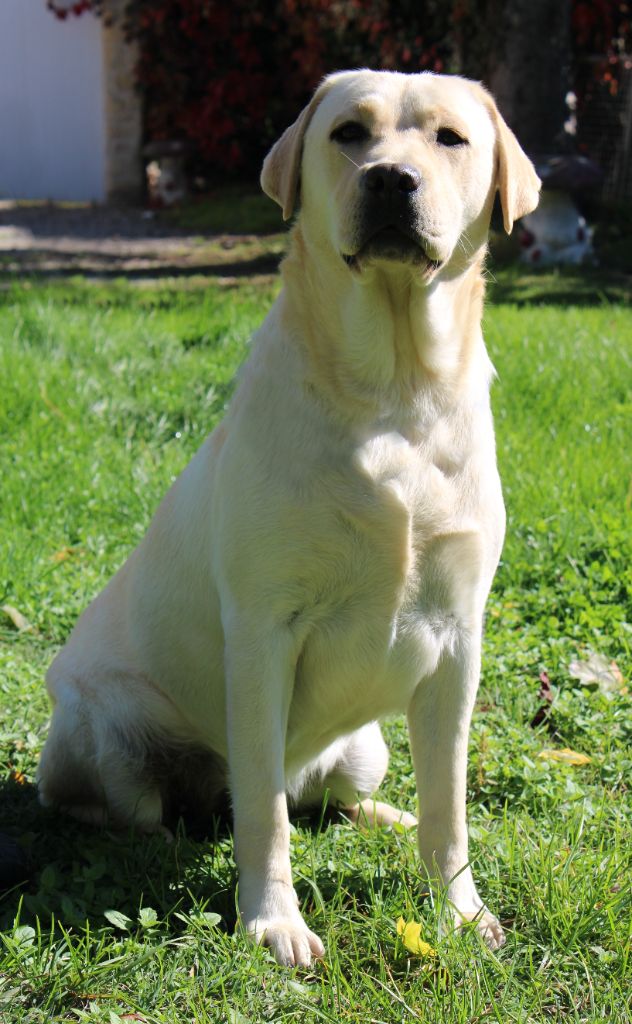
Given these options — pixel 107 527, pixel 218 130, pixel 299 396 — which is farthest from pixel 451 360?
pixel 218 130

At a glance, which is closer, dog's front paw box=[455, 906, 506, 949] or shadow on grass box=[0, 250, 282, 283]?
dog's front paw box=[455, 906, 506, 949]

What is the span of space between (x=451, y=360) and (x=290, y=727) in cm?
84

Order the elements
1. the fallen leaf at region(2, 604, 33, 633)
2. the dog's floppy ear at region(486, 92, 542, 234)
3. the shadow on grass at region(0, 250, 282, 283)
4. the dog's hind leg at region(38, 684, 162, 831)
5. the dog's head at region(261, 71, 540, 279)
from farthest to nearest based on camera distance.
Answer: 1. the shadow on grass at region(0, 250, 282, 283)
2. the fallen leaf at region(2, 604, 33, 633)
3. the dog's hind leg at region(38, 684, 162, 831)
4. the dog's floppy ear at region(486, 92, 542, 234)
5. the dog's head at region(261, 71, 540, 279)

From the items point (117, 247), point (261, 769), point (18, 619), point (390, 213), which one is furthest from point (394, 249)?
point (117, 247)

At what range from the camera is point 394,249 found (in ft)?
7.23

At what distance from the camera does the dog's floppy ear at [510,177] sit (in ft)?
7.87

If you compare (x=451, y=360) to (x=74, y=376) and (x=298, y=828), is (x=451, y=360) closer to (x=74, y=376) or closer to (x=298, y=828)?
(x=298, y=828)

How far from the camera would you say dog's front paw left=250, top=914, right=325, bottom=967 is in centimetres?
213

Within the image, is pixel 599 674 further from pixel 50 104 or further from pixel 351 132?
pixel 50 104

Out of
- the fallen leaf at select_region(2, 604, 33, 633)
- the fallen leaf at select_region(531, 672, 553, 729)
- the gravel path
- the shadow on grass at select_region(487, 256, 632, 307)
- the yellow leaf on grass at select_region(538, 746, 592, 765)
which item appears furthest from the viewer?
the gravel path

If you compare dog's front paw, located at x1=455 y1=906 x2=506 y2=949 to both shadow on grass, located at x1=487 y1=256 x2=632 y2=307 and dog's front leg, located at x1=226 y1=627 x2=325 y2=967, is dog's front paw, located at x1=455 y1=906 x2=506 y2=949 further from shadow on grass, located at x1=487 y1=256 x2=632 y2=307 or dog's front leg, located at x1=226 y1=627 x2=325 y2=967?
shadow on grass, located at x1=487 y1=256 x2=632 y2=307

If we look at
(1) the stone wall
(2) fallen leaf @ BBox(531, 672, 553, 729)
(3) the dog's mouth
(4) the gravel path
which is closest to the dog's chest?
(3) the dog's mouth

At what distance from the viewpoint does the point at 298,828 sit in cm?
269

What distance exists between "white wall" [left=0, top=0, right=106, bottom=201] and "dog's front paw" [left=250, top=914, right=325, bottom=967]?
1158 cm
